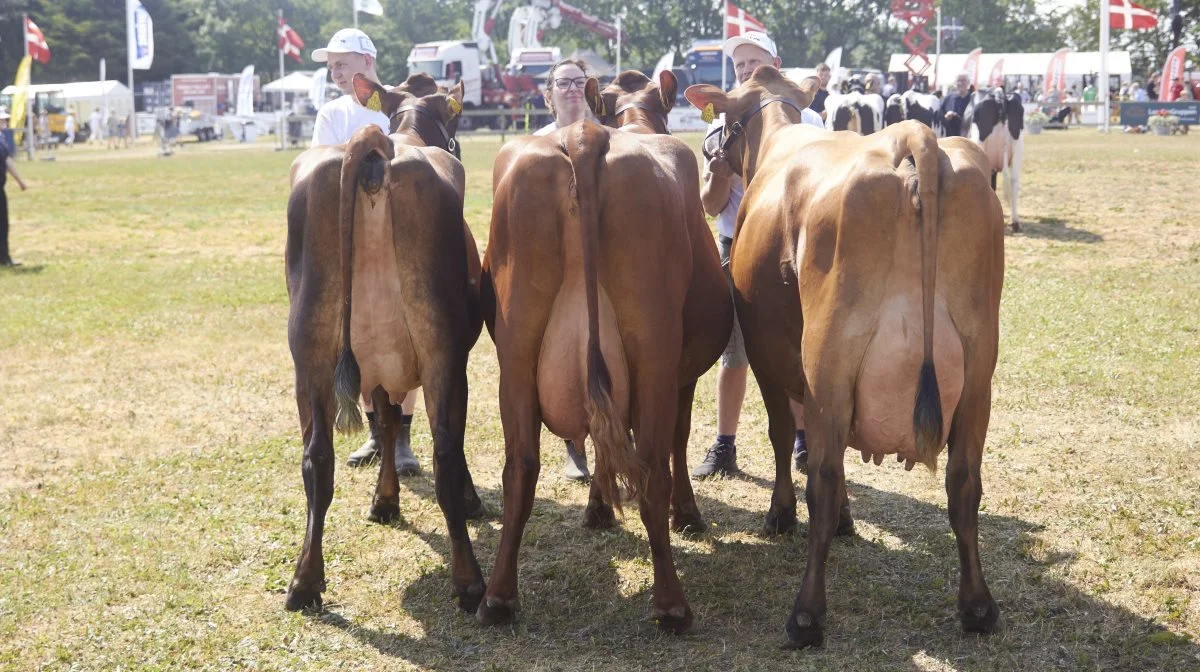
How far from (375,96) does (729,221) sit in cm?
212

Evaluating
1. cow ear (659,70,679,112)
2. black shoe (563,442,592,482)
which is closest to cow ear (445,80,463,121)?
cow ear (659,70,679,112)

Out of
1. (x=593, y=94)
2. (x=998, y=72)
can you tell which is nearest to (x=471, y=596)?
(x=593, y=94)

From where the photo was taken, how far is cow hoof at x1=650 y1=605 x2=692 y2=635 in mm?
4613

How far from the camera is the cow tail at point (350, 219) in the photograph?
15.4ft

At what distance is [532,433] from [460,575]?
758mm

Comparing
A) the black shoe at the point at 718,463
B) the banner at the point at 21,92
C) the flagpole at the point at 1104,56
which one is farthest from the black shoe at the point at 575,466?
the banner at the point at 21,92

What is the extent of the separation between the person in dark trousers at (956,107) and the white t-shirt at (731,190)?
10051 mm

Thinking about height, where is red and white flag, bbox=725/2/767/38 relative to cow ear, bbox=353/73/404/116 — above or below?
above

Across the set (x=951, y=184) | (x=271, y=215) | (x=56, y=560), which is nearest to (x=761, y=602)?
(x=951, y=184)

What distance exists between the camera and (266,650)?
14.9ft

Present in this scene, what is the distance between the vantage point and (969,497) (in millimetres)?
4371

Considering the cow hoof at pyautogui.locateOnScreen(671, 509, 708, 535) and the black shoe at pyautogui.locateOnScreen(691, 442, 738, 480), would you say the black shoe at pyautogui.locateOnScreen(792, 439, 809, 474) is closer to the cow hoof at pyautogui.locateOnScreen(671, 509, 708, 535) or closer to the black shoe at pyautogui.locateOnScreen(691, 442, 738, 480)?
the black shoe at pyautogui.locateOnScreen(691, 442, 738, 480)

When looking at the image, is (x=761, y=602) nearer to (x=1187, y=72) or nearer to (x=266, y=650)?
(x=266, y=650)

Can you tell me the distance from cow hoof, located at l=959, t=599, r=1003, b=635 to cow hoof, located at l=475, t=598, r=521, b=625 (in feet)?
5.96
